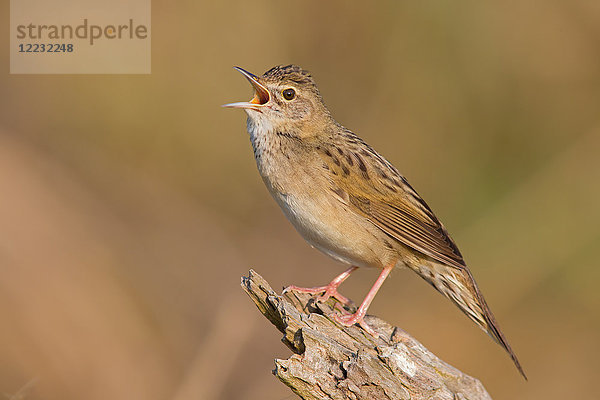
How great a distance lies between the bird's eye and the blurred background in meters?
3.07

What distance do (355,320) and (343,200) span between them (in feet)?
3.15

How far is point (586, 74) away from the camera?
914cm

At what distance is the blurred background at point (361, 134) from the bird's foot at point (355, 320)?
2.76 metres

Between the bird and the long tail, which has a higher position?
the bird

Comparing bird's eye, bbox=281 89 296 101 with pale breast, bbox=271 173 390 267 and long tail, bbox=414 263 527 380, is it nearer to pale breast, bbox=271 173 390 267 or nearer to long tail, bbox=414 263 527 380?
pale breast, bbox=271 173 390 267

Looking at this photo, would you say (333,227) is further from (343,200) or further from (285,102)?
(285,102)

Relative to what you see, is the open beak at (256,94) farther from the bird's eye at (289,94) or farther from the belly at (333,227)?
the belly at (333,227)

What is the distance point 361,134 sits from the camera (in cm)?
969

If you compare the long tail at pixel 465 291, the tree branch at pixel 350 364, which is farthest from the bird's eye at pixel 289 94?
the long tail at pixel 465 291

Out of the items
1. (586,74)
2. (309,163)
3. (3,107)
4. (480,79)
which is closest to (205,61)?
(3,107)

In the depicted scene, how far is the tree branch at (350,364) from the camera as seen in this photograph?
13.8 ft

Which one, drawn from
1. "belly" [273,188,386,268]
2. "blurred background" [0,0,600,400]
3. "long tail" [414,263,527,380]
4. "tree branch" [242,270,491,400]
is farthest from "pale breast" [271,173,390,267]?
"blurred background" [0,0,600,400]

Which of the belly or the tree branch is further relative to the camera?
the belly

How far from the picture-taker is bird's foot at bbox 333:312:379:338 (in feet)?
17.3
